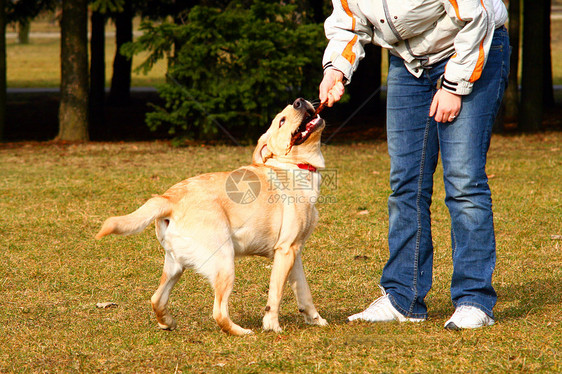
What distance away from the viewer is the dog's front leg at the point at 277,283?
13.2 feet

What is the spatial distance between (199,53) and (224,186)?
25.9 feet

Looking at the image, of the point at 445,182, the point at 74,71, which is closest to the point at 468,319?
the point at 445,182

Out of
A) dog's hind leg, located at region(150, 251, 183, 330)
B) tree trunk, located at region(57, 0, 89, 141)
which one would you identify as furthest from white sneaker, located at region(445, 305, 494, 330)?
tree trunk, located at region(57, 0, 89, 141)

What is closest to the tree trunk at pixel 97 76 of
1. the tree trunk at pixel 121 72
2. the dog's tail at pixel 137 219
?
the tree trunk at pixel 121 72

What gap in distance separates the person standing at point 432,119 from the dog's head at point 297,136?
31 centimetres

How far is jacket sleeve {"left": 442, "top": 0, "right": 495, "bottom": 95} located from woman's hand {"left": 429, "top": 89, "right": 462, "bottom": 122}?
0.04 m

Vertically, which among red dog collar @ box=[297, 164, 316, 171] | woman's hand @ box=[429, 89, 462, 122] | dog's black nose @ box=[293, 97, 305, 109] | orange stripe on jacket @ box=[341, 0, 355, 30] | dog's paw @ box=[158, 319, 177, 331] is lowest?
dog's paw @ box=[158, 319, 177, 331]

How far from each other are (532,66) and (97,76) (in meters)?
11.6

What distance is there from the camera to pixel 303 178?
4273 millimetres

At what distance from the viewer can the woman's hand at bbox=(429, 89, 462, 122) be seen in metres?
3.77

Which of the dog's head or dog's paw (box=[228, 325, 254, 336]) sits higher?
the dog's head

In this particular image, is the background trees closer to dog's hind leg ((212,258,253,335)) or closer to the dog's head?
the dog's head

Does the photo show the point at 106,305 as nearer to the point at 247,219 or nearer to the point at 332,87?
the point at 247,219

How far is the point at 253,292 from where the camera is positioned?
16.6ft
